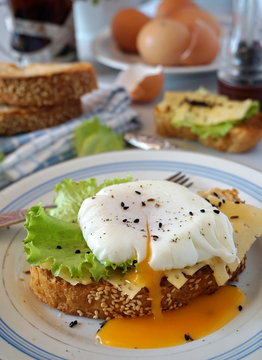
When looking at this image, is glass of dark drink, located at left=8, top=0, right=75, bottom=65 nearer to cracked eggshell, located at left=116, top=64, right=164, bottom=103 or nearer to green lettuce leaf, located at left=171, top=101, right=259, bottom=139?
cracked eggshell, located at left=116, top=64, right=164, bottom=103

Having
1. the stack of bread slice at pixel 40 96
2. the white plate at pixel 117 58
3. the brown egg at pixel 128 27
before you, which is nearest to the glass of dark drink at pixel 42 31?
the white plate at pixel 117 58

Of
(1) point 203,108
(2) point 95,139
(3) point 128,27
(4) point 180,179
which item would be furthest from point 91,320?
(3) point 128,27

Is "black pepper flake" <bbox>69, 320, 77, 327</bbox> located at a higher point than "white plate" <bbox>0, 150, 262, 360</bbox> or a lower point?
lower

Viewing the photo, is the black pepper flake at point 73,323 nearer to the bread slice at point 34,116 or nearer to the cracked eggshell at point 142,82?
the bread slice at point 34,116

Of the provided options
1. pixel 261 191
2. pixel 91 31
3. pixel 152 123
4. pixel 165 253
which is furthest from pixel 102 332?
pixel 91 31

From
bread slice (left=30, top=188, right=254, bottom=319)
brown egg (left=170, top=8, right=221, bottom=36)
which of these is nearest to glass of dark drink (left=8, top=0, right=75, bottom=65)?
brown egg (left=170, top=8, right=221, bottom=36)

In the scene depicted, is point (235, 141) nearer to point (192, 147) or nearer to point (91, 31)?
point (192, 147)

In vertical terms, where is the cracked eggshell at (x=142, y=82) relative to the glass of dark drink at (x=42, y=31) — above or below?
below
